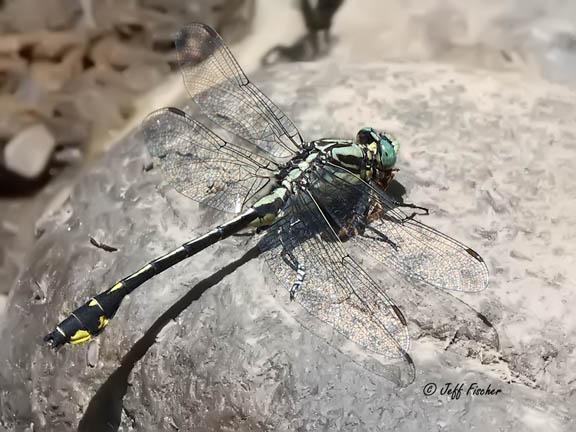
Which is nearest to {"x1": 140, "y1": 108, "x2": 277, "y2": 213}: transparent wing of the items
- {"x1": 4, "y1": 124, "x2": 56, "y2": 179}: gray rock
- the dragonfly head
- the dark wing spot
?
the dragonfly head

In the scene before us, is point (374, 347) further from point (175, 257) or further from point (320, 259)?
point (175, 257)

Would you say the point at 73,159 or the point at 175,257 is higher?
the point at 175,257

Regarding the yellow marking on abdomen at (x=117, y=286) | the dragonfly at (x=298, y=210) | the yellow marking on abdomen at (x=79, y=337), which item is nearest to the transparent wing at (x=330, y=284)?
the dragonfly at (x=298, y=210)

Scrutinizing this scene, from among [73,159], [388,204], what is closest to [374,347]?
[388,204]

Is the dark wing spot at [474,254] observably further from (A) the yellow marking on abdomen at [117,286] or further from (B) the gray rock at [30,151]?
(B) the gray rock at [30,151]

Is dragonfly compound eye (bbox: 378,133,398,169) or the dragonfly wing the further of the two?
dragonfly compound eye (bbox: 378,133,398,169)

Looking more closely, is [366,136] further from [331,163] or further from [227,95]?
[227,95]

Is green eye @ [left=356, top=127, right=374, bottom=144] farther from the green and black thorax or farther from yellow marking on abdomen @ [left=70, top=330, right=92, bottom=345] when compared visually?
yellow marking on abdomen @ [left=70, top=330, right=92, bottom=345]
